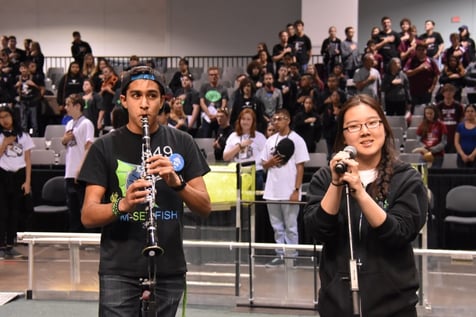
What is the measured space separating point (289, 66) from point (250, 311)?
25.0 ft

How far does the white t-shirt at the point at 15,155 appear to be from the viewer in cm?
948

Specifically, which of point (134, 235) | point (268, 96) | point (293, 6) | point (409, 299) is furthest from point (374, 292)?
point (293, 6)

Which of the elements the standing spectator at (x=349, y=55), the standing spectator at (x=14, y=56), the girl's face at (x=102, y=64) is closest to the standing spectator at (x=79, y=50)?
the standing spectator at (x=14, y=56)

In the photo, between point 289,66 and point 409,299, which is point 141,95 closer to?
point 409,299

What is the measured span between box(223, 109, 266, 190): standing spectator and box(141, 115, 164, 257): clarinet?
602 centimetres

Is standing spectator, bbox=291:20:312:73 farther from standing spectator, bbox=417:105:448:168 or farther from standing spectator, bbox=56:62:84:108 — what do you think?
standing spectator, bbox=56:62:84:108

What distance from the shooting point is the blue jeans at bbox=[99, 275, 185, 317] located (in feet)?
10.1

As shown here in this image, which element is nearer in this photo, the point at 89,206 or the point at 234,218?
the point at 89,206

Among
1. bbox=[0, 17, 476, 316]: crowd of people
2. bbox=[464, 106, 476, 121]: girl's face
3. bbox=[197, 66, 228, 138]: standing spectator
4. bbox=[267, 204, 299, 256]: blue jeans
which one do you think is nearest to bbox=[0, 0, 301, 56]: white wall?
bbox=[0, 17, 476, 316]: crowd of people

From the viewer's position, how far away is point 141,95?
3.16 metres

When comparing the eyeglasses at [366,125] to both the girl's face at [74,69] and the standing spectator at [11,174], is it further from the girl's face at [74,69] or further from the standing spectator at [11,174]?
the girl's face at [74,69]

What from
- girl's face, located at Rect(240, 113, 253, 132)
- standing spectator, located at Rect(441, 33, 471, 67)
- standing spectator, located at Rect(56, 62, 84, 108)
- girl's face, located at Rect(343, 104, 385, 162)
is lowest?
girl's face, located at Rect(343, 104, 385, 162)

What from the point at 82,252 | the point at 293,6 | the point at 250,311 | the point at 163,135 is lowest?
the point at 250,311

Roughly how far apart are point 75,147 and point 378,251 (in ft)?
23.1
